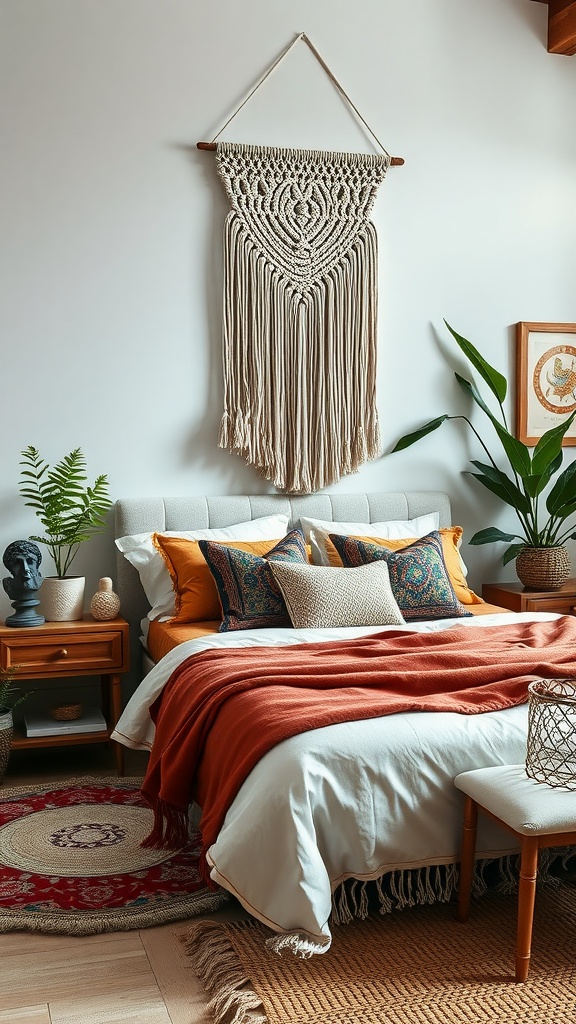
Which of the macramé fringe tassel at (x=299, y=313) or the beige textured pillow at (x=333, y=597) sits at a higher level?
the macramé fringe tassel at (x=299, y=313)

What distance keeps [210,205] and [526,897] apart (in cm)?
315

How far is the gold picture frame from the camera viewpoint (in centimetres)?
477

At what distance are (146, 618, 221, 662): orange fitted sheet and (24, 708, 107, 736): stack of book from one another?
0.34m

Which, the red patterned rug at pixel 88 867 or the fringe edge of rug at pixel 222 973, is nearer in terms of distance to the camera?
the fringe edge of rug at pixel 222 973

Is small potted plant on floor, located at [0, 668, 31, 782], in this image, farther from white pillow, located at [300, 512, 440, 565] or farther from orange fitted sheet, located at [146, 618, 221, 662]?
white pillow, located at [300, 512, 440, 565]

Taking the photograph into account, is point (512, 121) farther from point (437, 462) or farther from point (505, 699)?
point (505, 699)

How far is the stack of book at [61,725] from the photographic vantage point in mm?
3697

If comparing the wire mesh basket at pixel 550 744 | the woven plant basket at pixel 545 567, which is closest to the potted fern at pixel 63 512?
the woven plant basket at pixel 545 567

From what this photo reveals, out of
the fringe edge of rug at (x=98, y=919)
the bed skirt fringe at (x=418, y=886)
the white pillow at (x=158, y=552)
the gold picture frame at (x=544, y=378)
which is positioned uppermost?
the gold picture frame at (x=544, y=378)

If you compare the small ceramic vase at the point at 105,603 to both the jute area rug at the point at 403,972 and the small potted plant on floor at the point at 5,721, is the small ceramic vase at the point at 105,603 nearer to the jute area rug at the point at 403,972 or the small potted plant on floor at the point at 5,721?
the small potted plant on floor at the point at 5,721

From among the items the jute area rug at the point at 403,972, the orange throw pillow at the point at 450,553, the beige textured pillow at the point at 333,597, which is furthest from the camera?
the orange throw pillow at the point at 450,553

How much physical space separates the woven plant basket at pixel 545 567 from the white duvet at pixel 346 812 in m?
1.93

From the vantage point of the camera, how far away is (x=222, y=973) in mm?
2264

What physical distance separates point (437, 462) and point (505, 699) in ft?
7.26
